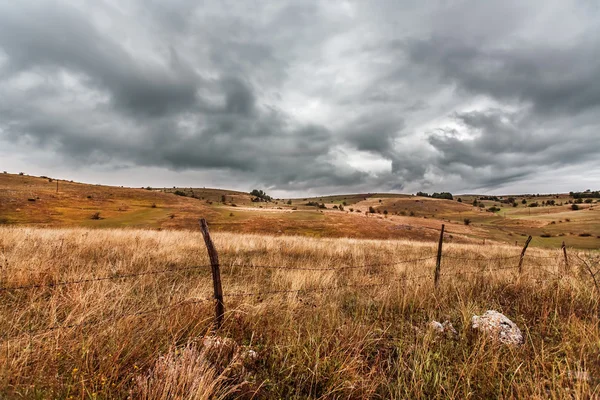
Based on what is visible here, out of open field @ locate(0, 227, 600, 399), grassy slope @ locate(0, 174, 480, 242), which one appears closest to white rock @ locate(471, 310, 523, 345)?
open field @ locate(0, 227, 600, 399)

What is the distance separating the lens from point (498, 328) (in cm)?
429

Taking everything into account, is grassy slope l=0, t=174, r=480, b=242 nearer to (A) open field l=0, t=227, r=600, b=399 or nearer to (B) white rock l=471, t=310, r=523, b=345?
(A) open field l=0, t=227, r=600, b=399

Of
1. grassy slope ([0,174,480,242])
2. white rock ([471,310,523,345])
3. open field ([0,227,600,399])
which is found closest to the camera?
open field ([0,227,600,399])

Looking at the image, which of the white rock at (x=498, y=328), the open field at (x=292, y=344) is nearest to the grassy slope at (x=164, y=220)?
the open field at (x=292, y=344)

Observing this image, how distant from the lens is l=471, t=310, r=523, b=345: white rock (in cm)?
423

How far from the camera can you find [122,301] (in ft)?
16.6

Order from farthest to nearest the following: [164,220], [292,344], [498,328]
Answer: [164,220] → [498,328] → [292,344]

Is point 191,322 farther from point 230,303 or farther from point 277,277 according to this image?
point 277,277

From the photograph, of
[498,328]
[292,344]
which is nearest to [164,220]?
[292,344]

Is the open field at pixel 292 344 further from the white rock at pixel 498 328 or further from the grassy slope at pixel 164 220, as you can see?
the grassy slope at pixel 164 220

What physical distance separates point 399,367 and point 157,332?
10.9 ft

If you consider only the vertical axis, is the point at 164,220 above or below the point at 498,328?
below

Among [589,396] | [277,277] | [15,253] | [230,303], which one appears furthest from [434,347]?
[15,253]

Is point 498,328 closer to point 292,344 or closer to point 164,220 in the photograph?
point 292,344
